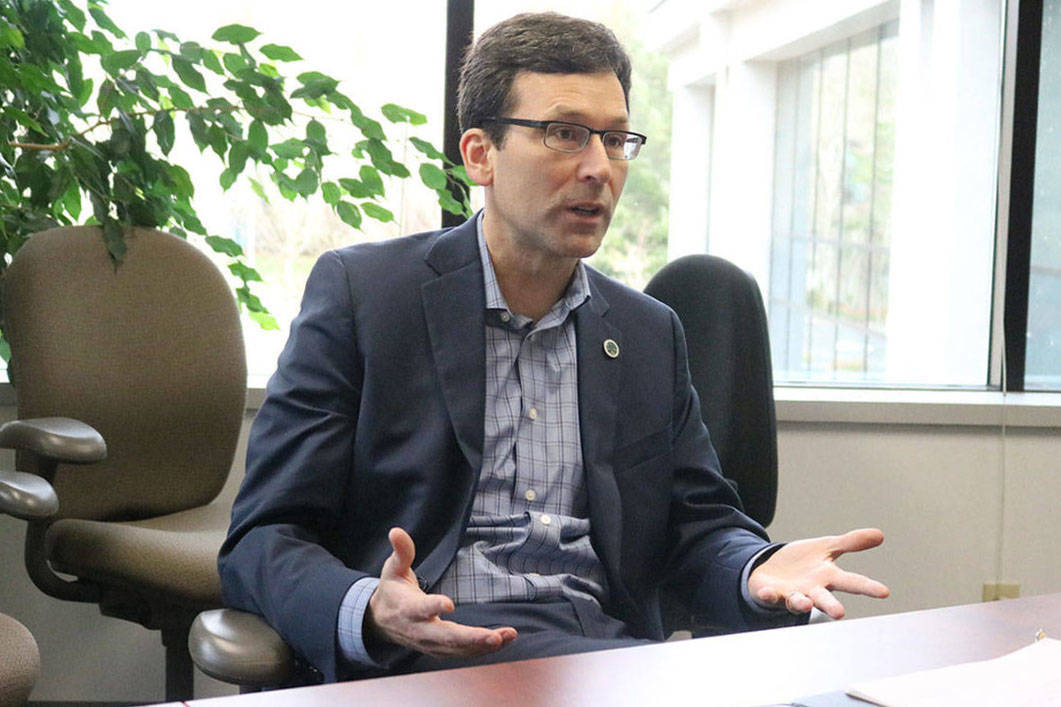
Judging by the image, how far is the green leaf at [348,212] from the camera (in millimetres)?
2527

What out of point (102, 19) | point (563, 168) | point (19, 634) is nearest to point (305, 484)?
point (19, 634)

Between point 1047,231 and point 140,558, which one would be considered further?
point 1047,231

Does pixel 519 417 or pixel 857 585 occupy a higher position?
pixel 519 417

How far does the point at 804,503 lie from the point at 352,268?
166cm

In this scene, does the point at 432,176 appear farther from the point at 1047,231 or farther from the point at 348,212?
the point at 1047,231

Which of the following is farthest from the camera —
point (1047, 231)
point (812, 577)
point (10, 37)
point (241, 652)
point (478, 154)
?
point (1047, 231)

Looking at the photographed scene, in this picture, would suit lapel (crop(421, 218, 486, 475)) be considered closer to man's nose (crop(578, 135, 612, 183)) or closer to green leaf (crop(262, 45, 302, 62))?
man's nose (crop(578, 135, 612, 183))

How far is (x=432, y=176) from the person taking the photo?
2551 millimetres

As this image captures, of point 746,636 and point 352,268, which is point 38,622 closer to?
point 352,268

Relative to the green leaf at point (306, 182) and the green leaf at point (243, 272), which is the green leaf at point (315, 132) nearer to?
the green leaf at point (306, 182)

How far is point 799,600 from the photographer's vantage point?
130 cm

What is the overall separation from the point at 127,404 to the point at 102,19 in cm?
79

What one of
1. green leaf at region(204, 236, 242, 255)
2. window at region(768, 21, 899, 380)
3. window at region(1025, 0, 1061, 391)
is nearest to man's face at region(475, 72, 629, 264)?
green leaf at region(204, 236, 242, 255)

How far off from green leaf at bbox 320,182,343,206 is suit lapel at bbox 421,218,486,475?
891 millimetres
